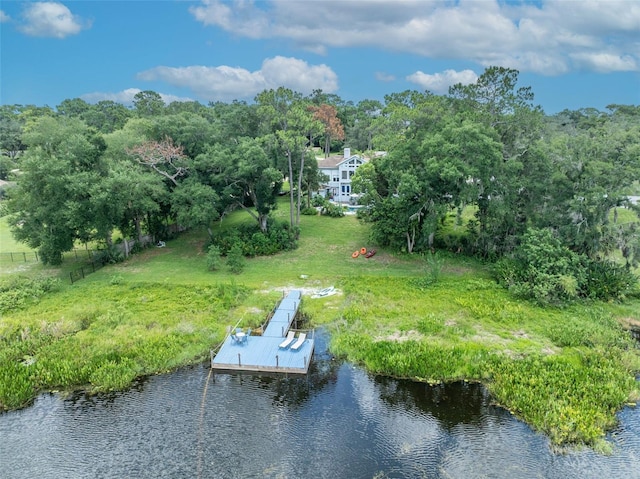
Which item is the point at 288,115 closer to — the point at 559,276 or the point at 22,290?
the point at 22,290

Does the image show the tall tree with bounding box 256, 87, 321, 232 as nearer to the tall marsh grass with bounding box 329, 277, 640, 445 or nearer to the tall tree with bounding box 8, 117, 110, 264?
the tall tree with bounding box 8, 117, 110, 264

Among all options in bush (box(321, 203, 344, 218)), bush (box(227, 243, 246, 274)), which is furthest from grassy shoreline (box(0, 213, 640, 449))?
bush (box(321, 203, 344, 218))

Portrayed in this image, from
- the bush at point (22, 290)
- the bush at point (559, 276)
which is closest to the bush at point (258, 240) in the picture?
the bush at point (22, 290)

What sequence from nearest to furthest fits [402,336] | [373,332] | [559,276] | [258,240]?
[402,336], [373,332], [559,276], [258,240]

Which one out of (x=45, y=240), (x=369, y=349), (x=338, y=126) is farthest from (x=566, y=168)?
(x=338, y=126)

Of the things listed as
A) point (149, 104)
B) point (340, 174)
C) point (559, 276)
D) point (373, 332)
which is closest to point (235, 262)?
point (373, 332)

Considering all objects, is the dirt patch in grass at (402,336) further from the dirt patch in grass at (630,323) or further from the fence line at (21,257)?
the fence line at (21,257)

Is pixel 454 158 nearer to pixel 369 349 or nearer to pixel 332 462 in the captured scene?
pixel 369 349
